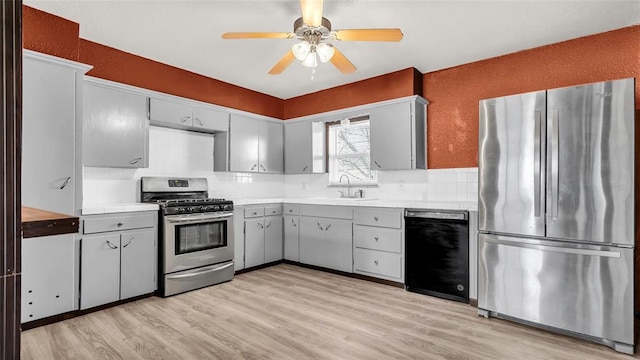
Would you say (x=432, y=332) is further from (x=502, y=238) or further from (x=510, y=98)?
(x=510, y=98)

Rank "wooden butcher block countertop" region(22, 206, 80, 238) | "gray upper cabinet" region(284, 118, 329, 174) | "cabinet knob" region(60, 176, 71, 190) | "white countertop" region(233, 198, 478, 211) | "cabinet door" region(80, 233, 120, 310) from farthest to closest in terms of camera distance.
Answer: "gray upper cabinet" region(284, 118, 329, 174), "white countertop" region(233, 198, 478, 211), "cabinet door" region(80, 233, 120, 310), "cabinet knob" region(60, 176, 71, 190), "wooden butcher block countertop" region(22, 206, 80, 238)

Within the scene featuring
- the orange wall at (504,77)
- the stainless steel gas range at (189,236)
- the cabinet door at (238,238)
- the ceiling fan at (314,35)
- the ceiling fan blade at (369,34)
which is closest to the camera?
the ceiling fan at (314,35)

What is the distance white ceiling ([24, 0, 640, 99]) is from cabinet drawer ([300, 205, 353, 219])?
171cm

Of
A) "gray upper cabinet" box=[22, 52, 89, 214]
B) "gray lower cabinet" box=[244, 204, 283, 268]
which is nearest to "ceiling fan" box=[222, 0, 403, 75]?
"gray upper cabinet" box=[22, 52, 89, 214]

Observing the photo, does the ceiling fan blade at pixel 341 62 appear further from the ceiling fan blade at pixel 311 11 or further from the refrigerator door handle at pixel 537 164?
the refrigerator door handle at pixel 537 164

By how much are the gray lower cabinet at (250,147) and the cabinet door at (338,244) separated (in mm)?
1349

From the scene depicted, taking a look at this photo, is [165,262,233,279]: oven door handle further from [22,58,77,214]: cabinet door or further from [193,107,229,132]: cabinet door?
[193,107,229,132]: cabinet door

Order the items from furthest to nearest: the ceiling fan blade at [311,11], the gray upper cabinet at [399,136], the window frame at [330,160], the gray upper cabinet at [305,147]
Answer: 1. the gray upper cabinet at [305,147]
2. the window frame at [330,160]
3. the gray upper cabinet at [399,136]
4. the ceiling fan blade at [311,11]

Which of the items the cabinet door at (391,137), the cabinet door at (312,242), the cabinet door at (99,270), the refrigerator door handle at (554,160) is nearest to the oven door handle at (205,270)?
the cabinet door at (99,270)

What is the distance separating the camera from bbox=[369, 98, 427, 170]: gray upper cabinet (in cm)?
403

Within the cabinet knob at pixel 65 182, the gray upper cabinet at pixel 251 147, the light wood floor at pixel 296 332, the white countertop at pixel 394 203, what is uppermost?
the gray upper cabinet at pixel 251 147

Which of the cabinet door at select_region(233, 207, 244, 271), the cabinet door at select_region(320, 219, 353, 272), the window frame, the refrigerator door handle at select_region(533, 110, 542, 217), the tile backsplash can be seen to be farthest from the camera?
the window frame

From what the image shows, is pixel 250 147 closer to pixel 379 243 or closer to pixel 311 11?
pixel 379 243

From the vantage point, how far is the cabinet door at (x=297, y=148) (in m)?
5.09
